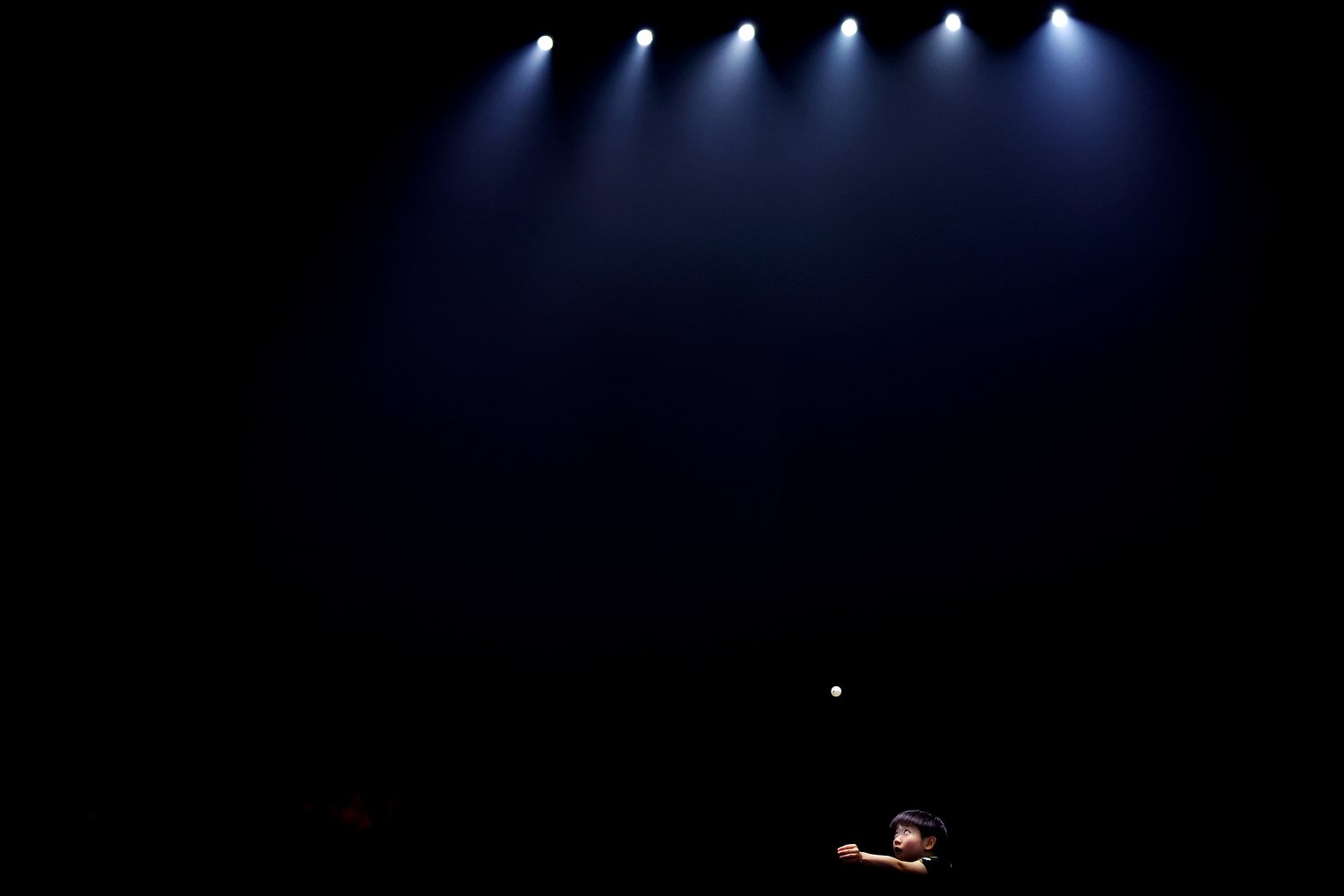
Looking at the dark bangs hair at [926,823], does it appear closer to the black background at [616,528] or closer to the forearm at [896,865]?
the forearm at [896,865]

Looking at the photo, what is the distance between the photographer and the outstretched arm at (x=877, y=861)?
123 inches

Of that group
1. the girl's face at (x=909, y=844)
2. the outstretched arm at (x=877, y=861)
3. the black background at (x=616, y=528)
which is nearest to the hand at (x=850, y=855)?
the outstretched arm at (x=877, y=861)

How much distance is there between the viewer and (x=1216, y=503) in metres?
4.02

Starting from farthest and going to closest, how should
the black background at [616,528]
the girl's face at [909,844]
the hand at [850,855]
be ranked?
the black background at [616,528]
the girl's face at [909,844]
the hand at [850,855]

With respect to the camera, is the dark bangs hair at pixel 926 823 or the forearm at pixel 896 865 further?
the dark bangs hair at pixel 926 823

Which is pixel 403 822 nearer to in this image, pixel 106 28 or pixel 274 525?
pixel 274 525

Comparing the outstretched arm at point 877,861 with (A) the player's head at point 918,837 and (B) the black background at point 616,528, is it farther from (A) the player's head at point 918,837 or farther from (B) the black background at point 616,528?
(B) the black background at point 616,528

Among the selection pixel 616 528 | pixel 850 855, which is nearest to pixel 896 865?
pixel 850 855

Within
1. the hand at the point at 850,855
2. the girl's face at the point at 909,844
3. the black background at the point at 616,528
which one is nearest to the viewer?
the hand at the point at 850,855

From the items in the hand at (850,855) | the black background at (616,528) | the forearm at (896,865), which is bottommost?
the forearm at (896,865)

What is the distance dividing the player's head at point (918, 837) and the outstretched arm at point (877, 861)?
0.09 metres

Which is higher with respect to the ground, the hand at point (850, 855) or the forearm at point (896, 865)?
the hand at point (850, 855)

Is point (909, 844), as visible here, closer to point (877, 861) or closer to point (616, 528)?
point (877, 861)

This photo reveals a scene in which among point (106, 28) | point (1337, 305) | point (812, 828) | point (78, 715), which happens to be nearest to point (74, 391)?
point (78, 715)
